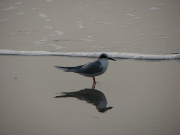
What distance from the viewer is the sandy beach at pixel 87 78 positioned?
447cm

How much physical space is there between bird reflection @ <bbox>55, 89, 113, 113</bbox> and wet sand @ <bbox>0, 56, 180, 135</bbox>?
0.28ft

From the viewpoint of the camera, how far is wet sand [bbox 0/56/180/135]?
14.3 ft

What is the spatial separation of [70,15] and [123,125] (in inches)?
276

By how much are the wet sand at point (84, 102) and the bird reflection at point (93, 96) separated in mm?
87

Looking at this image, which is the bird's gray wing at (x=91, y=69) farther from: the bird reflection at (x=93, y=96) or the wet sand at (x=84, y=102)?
the bird reflection at (x=93, y=96)

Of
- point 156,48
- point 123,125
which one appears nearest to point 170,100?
point 123,125

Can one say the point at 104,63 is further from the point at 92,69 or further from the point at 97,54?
the point at 97,54

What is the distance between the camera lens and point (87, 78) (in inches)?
254

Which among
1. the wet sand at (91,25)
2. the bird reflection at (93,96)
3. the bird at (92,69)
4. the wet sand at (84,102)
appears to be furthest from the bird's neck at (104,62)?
the wet sand at (91,25)

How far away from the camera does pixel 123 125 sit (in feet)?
14.4

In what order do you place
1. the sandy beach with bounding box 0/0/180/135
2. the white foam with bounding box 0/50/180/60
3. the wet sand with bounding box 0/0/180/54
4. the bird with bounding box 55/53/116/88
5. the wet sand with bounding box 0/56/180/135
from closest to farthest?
the wet sand with bounding box 0/56/180/135
the sandy beach with bounding box 0/0/180/135
the bird with bounding box 55/53/116/88
the white foam with bounding box 0/50/180/60
the wet sand with bounding box 0/0/180/54

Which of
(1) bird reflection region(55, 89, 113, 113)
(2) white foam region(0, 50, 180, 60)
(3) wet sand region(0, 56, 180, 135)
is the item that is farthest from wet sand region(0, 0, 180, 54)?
(1) bird reflection region(55, 89, 113, 113)

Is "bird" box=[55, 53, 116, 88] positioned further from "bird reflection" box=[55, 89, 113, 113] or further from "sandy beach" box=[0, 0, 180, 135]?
"bird reflection" box=[55, 89, 113, 113]

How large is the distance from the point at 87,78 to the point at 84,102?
133 centimetres
